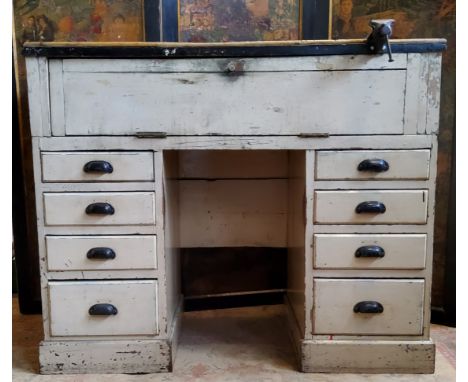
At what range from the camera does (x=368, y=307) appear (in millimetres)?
1736

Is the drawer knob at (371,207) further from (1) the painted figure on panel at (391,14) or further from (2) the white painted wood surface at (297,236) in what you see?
(1) the painted figure on panel at (391,14)

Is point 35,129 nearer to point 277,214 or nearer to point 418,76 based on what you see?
point 277,214

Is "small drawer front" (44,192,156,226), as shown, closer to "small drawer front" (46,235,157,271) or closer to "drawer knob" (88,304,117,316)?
"small drawer front" (46,235,157,271)

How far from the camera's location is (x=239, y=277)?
2418 millimetres

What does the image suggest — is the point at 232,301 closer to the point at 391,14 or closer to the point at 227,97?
the point at 227,97

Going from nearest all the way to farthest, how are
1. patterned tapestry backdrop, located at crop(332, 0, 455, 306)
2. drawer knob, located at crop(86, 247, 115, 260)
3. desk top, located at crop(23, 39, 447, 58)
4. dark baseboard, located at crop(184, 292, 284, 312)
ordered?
desk top, located at crop(23, 39, 447, 58) < drawer knob, located at crop(86, 247, 115, 260) < patterned tapestry backdrop, located at crop(332, 0, 455, 306) < dark baseboard, located at crop(184, 292, 284, 312)

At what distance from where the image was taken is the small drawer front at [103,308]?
176 cm

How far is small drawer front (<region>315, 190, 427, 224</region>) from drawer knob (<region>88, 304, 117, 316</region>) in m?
0.93

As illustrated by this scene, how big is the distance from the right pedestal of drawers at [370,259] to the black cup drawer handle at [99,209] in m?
0.81

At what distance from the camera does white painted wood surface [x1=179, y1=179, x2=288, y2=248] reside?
2.23 meters

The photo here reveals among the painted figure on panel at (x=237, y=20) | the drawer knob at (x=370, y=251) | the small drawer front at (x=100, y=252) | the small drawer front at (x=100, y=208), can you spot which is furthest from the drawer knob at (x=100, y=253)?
the painted figure on panel at (x=237, y=20)

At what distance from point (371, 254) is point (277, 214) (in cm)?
65

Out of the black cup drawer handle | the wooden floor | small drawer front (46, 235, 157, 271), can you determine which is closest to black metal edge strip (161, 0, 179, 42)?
the black cup drawer handle

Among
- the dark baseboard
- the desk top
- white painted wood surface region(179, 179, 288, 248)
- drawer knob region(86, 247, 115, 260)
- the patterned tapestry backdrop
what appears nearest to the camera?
the desk top
